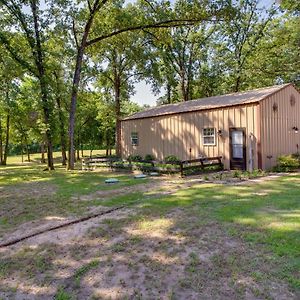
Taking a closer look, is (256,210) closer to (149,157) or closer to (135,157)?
(149,157)

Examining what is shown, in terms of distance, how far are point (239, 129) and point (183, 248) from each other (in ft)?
34.2

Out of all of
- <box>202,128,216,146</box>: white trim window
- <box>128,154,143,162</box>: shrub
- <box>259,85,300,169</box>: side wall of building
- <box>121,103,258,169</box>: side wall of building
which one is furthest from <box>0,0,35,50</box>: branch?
<box>259,85,300,169</box>: side wall of building

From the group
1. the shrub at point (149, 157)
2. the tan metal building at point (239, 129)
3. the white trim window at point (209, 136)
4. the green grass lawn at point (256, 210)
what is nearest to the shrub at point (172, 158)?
the tan metal building at point (239, 129)

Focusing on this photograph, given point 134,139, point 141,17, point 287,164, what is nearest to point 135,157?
point 134,139

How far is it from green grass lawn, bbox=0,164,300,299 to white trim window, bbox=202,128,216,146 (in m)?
7.65

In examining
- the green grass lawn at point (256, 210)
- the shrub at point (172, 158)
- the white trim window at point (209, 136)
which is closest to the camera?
the green grass lawn at point (256, 210)

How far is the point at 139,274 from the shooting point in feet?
12.5

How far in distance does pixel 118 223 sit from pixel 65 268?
184 cm

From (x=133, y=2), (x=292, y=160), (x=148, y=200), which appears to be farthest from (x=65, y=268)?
(x=133, y=2)

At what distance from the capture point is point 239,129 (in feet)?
45.6

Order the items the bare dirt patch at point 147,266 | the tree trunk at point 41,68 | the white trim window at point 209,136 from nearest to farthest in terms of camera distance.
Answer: the bare dirt patch at point 147,266 → the white trim window at point 209,136 → the tree trunk at point 41,68

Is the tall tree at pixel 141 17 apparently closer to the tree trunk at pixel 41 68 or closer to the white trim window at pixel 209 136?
the tree trunk at pixel 41 68

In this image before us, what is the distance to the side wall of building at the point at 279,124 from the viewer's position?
13.3 m

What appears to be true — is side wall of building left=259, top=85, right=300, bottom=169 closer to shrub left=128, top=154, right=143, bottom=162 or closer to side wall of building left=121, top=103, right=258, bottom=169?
side wall of building left=121, top=103, right=258, bottom=169
